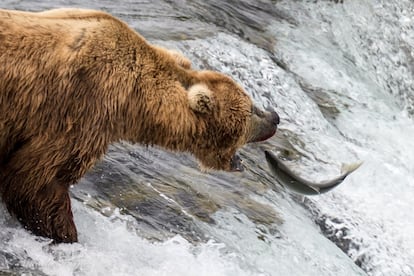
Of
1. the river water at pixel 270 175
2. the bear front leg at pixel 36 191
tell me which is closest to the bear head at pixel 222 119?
the river water at pixel 270 175

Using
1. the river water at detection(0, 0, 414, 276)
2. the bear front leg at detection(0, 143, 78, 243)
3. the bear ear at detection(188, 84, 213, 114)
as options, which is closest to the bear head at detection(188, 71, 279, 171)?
the bear ear at detection(188, 84, 213, 114)

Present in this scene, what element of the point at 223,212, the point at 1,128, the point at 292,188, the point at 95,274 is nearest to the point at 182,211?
the point at 223,212

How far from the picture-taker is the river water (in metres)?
6.07

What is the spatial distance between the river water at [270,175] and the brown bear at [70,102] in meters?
0.34

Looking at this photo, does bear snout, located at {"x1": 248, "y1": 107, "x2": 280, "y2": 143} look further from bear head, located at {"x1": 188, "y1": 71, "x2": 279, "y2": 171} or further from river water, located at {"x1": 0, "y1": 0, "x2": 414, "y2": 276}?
river water, located at {"x1": 0, "y1": 0, "x2": 414, "y2": 276}

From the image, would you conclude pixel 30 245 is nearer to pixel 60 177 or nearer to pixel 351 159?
pixel 60 177

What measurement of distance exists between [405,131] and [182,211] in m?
5.03

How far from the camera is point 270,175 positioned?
7.99m

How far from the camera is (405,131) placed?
11.0 metres

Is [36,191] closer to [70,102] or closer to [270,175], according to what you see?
[70,102]

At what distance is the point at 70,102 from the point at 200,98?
2.66 ft

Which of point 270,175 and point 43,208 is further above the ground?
point 43,208

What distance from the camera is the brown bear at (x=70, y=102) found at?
527 centimetres

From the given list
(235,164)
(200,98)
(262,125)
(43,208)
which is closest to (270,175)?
(235,164)
